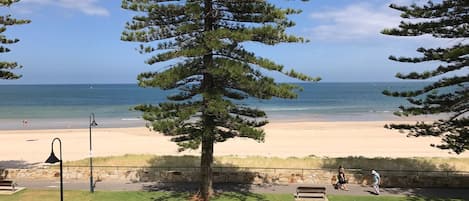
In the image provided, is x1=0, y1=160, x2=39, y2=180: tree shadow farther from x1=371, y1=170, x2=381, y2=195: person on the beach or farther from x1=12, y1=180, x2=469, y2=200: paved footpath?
x1=371, y1=170, x2=381, y2=195: person on the beach

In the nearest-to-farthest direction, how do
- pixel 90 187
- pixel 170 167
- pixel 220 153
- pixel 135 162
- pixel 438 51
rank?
pixel 438 51 → pixel 90 187 → pixel 170 167 → pixel 135 162 → pixel 220 153

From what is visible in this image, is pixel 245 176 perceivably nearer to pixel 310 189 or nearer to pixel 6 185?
pixel 310 189

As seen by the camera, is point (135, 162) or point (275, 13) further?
point (135, 162)

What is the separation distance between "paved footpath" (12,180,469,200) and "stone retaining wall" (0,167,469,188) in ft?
1.04

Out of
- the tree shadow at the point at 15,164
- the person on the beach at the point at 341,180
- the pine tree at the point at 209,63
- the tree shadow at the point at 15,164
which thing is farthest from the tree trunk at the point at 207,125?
the tree shadow at the point at 15,164

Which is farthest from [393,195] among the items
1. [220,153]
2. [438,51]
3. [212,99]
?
[220,153]

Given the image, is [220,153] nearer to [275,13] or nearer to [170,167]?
[170,167]

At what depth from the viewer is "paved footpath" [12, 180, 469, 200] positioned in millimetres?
16812

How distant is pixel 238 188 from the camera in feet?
57.6

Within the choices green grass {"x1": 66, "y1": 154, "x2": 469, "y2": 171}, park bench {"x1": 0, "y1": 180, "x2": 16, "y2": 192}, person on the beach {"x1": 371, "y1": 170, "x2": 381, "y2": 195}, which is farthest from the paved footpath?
green grass {"x1": 66, "y1": 154, "x2": 469, "y2": 171}

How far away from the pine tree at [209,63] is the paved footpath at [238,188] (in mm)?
2832

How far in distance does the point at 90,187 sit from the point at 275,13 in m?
9.16

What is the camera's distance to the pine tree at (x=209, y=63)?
45.8ft

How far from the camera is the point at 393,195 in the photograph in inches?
651
